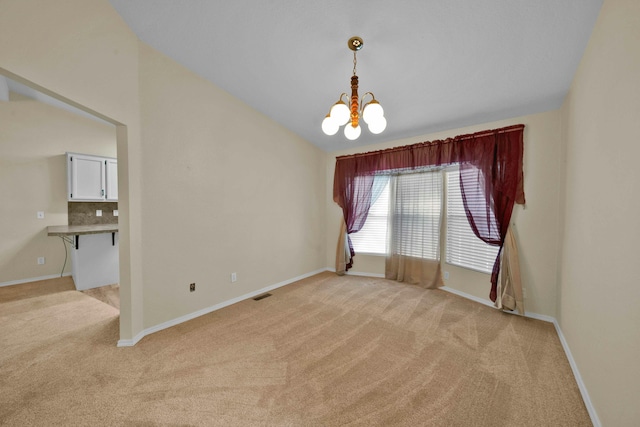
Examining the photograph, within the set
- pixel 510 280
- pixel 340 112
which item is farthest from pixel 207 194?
pixel 510 280

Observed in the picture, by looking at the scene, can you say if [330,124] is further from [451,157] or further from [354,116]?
[451,157]

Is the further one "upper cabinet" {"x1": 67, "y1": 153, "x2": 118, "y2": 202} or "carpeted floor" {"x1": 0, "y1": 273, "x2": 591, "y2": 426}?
"upper cabinet" {"x1": 67, "y1": 153, "x2": 118, "y2": 202}

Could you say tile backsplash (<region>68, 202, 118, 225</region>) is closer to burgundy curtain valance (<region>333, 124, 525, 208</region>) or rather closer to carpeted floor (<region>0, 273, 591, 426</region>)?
carpeted floor (<region>0, 273, 591, 426</region>)

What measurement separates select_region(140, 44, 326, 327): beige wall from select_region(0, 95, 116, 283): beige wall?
3.26m

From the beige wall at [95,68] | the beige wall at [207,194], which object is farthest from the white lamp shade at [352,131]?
the beige wall at [95,68]

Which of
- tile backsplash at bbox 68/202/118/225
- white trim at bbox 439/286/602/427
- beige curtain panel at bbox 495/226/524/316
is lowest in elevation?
white trim at bbox 439/286/602/427

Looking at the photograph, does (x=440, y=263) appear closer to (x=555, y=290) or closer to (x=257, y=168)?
(x=555, y=290)

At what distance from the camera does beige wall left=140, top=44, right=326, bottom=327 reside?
227cm

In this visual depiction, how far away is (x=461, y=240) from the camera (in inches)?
127

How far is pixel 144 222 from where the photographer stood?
7.23 feet

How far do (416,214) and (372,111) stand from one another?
2548 mm

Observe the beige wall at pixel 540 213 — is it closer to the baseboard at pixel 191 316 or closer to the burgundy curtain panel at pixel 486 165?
the burgundy curtain panel at pixel 486 165

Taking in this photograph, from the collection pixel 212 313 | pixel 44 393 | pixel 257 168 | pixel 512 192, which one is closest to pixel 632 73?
pixel 512 192

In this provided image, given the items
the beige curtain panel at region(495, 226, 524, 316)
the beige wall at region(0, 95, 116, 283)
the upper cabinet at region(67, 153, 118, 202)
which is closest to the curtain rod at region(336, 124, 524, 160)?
the beige curtain panel at region(495, 226, 524, 316)
